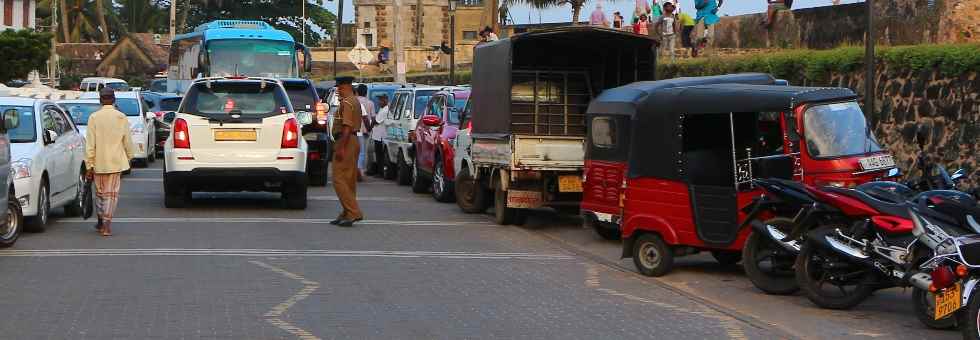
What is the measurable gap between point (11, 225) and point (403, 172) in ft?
35.6

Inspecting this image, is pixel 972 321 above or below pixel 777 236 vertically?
below

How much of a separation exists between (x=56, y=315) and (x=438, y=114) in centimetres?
1318

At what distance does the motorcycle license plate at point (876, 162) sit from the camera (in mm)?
12359

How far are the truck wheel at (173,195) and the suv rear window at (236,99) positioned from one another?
983mm

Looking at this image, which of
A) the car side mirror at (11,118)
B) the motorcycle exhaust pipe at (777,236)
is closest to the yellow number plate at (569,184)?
the motorcycle exhaust pipe at (777,236)

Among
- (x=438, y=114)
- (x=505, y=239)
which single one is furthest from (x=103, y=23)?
(x=505, y=239)

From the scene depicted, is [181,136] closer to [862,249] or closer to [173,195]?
[173,195]

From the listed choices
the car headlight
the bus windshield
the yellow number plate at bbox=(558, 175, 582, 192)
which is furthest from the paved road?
the bus windshield

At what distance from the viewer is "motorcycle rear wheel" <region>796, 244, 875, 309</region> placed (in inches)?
418

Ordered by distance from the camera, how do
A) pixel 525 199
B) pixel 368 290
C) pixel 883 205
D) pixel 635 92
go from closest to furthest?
pixel 883 205 → pixel 368 290 → pixel 635 92 → pixel 525 199

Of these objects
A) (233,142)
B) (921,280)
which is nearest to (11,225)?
(233,142)

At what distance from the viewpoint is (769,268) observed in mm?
11727

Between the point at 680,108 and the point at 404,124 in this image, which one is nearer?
the point at 680,108

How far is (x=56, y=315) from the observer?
988 cm
